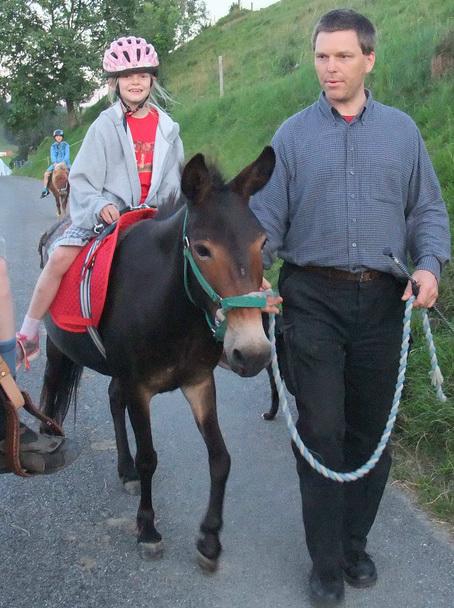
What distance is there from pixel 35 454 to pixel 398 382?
1.65 metres

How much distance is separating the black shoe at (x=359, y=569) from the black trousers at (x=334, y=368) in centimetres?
18

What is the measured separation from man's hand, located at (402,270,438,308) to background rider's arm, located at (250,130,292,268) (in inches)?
22.3

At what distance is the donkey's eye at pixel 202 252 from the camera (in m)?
2.67

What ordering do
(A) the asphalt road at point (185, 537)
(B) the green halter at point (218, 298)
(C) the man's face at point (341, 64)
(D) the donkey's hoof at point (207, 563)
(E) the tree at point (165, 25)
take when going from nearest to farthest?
(B) the green halter at point (218, 298) → (C) the man's face at point (341, 64) → (A) the asphalt road at point (185, 537) → (D) the donkey's hoof at point (207, 563) → (E) the tree at point (165, 25)

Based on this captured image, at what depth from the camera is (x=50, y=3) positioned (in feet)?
127

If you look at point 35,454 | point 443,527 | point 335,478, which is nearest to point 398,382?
point 335,478

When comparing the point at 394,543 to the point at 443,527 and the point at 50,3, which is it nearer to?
the point at 443,527

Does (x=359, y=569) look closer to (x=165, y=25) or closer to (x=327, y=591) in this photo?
(x=327, y=591)

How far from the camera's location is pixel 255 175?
280 centimetres

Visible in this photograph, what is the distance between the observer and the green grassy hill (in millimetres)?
4059

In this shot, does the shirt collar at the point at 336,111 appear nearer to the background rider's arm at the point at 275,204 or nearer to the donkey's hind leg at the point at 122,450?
the background rider's arm at the point at 275,204

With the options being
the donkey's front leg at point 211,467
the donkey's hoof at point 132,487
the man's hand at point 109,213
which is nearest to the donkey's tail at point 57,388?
the donkey's hoof at point 132,487

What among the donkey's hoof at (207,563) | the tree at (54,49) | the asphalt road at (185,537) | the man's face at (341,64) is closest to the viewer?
the man's face at (341,64)

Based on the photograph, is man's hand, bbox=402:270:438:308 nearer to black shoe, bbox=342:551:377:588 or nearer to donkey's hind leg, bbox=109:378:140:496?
black shoe, bbox=342:551:377:588
